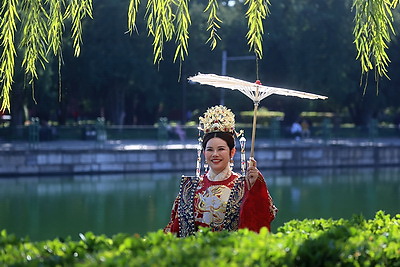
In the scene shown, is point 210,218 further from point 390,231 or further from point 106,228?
point 106,228

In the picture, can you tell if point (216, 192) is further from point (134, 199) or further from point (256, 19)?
point (134, 199)

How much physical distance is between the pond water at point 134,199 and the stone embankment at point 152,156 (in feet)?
1.06

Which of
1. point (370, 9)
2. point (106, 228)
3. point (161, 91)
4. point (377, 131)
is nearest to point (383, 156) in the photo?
point (377, 131)

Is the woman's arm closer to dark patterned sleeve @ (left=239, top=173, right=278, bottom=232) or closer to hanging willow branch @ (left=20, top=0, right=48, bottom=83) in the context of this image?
dark patterned sleeve @ (left=239, top=173, right=278, bottom=232)

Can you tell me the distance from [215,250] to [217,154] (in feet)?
Answer: 4.43

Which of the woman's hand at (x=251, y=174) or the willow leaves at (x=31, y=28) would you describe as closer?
the woman's hand at (x=251, y=174)

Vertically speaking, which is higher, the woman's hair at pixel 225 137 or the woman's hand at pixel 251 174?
the woman's hair at pixel 225 137

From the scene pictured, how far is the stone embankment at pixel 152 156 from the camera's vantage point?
57.3 ft

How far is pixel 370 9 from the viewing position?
14.5ft

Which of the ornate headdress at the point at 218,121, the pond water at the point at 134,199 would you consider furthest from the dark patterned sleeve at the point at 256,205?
the pond water at the point at 134,199

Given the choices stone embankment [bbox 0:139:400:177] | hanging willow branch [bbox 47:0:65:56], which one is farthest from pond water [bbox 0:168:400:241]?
hanging willow branch [bbox 47:0:65:56]

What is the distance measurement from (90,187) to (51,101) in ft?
22.9

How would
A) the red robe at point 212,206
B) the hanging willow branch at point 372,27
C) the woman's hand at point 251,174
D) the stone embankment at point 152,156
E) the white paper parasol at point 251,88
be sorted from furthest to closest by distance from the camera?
the stone embankment at point 152,156, the hanging willow branch at point 372,27, the white paper parasol at point 251,88, the red robe at point 212,206, the woman's hand at point 251,174

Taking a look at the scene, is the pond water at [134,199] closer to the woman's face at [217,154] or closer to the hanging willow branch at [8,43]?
the hanging willow branch at [8,43]
